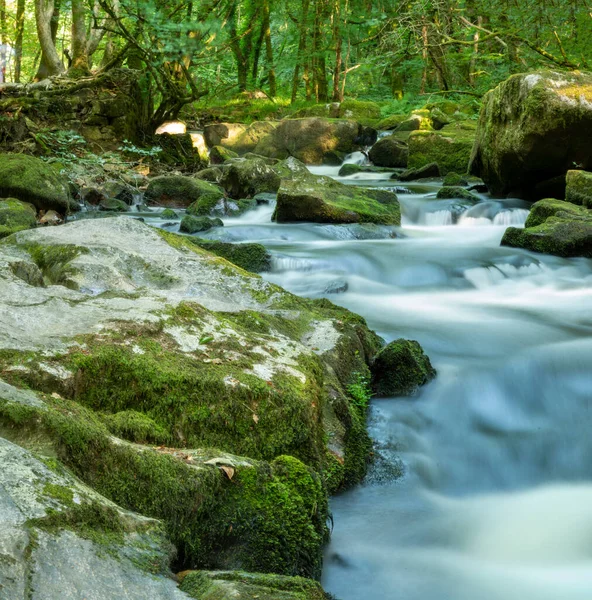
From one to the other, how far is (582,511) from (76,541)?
2.62 metres

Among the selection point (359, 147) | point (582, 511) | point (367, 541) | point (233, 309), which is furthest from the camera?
point (359, 147)

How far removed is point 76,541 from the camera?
161cm

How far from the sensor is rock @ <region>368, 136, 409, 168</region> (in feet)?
53.2

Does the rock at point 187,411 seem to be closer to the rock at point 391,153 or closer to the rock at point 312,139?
the rock at point 391,153

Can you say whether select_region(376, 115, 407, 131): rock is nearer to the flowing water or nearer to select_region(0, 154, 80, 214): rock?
select_region(0, 154, 80, 214): rock

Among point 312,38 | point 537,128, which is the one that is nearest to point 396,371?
point 537,128

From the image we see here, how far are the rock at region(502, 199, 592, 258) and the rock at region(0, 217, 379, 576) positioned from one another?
15.2 ft

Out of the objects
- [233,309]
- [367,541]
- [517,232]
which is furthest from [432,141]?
[367,541]

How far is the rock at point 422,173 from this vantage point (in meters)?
14.1

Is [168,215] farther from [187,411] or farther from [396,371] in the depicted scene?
[187,411]

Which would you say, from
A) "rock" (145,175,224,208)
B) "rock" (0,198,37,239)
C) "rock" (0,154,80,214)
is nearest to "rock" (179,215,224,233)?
"rock" (0,154,80,214)

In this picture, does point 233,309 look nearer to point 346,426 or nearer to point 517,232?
point 346,426

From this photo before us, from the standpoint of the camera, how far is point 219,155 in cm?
1691

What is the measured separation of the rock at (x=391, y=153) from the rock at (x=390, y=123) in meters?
2.99
